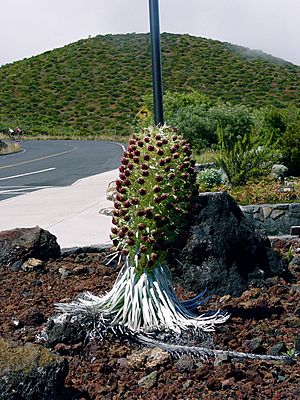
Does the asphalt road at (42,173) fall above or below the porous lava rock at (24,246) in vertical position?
below

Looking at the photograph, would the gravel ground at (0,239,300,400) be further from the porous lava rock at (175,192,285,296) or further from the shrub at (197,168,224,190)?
the shrub at (197,168,224,190)

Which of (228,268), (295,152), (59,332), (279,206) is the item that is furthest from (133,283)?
(295,152)

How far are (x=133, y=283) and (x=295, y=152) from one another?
831 cm

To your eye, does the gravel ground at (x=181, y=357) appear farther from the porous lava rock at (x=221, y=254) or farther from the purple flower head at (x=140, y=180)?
the purple flower head at (x=140, y=180)

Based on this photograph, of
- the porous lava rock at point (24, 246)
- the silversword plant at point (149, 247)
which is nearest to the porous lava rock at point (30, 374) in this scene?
the silversword plant at point (149, 247)

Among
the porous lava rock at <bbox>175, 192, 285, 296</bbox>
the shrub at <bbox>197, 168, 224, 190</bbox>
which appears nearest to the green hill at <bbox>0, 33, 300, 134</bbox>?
the shrub at <bbox>197, 168, 224, 190</bbox>

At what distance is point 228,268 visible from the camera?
5.02 meters

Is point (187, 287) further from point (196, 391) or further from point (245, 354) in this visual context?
point (196, 391)

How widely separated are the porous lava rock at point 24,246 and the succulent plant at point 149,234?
1.84 m

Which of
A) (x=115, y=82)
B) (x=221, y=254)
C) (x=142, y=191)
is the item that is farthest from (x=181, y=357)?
(x=115, y=82)

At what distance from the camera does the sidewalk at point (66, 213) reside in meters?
8.51

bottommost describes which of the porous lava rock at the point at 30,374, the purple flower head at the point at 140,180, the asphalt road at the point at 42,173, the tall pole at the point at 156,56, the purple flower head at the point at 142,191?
the asphalt road at the point at 42,173

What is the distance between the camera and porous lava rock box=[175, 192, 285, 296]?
4.96 metres

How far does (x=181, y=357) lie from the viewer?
3738 mm
